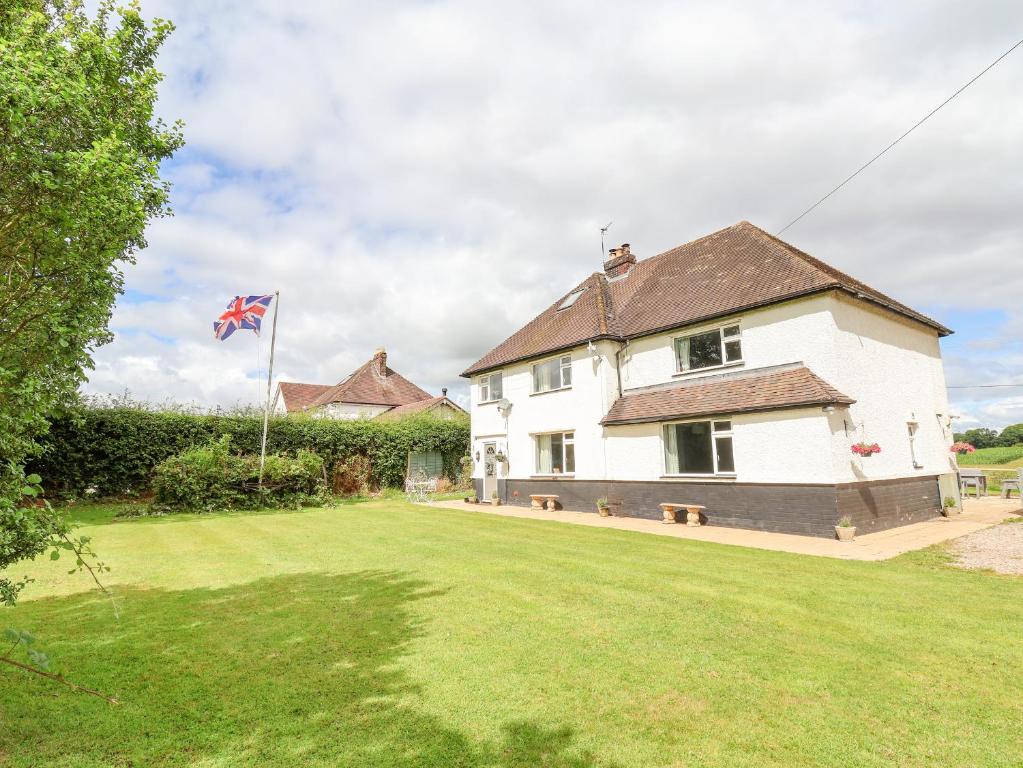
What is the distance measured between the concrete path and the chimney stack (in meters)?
11.4

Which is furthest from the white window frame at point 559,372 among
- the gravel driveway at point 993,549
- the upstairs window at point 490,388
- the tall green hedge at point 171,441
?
the gravel driveway at point 993,549

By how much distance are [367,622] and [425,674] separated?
1697 mm

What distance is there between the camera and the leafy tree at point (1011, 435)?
5301cm

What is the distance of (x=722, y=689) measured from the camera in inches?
169

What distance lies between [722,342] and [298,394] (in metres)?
41.1

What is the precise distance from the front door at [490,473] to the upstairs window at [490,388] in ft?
7.22

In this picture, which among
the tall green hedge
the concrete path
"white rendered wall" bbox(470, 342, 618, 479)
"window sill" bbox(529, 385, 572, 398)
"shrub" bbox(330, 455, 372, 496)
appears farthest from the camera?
"shrub" bbox(330, 455, 372, 496)

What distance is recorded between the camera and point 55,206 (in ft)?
10.6

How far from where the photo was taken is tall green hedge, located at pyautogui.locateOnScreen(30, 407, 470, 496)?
18203mm

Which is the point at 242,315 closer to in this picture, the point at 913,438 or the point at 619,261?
the point at 619,261

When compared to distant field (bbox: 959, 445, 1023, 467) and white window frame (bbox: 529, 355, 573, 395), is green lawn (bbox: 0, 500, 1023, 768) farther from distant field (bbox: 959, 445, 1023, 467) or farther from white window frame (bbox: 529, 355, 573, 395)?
distant field (bbox: 959, 445, 1023, 467)

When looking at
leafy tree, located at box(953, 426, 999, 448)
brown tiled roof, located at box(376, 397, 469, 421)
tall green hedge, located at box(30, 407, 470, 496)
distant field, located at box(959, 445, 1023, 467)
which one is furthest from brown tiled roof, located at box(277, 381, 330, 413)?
leafy tree, located at box(953, 426, 999, 448)

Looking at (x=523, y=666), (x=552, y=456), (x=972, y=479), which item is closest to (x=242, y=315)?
(x=552, y=456)

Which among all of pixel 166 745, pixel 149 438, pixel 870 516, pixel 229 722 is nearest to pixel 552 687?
pixel 229 722
